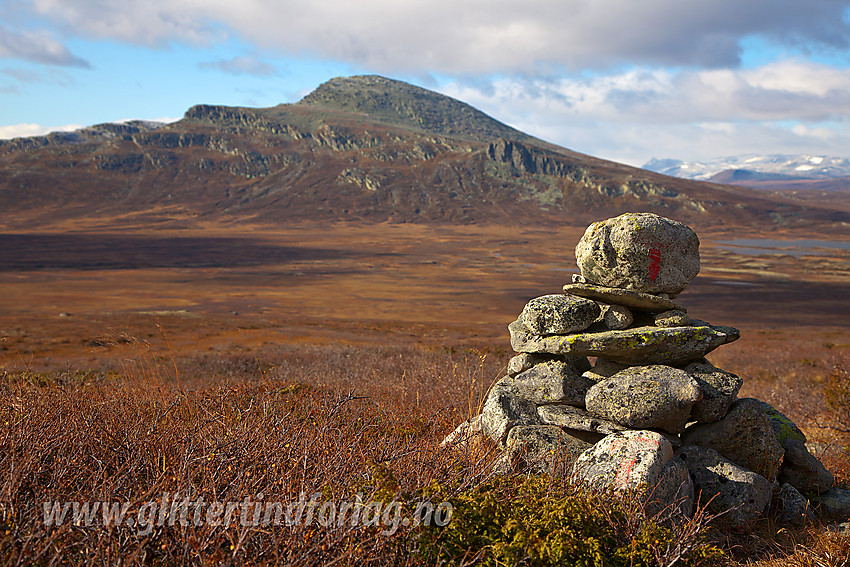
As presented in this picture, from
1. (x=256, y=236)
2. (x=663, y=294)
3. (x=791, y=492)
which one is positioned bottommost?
(x=256, y=236)

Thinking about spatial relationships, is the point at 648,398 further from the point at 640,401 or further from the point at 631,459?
the point at 631,459

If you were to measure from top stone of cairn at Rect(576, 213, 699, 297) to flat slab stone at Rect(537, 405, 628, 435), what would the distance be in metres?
1.75

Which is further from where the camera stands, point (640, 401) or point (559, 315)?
point (559, 315)

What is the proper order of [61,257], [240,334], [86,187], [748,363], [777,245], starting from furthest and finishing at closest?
[86,187] < [777,245] < [61,257] < [240,334] < [748,363]

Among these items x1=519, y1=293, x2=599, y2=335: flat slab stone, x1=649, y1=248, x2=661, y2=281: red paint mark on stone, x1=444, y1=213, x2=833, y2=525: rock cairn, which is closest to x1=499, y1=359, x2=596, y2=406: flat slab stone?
x1=444, y1=213, x2=833, y2=525: rock cairn

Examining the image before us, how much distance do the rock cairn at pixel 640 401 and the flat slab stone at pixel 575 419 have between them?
0.06 feet

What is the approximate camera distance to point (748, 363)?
22.0 meters

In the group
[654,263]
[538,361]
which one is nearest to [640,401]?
[538,361]

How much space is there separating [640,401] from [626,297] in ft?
4.46

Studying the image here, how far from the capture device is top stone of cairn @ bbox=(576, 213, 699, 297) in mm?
6812

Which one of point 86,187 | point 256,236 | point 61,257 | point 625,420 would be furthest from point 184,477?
point 86,187

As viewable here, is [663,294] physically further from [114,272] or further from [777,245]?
[777,245]

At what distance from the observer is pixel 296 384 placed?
905 cm

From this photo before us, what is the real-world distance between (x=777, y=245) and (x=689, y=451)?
132914 mm
